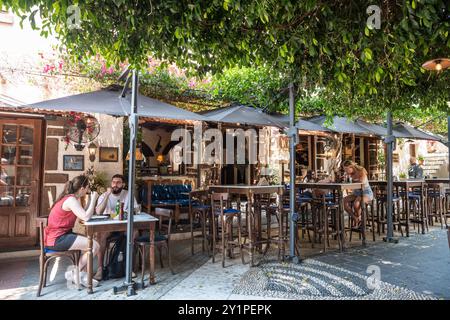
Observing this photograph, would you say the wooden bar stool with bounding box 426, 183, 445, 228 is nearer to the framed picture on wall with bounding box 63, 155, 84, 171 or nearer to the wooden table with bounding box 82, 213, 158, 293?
the wooden table with bounding box 82, 213, 158, 293

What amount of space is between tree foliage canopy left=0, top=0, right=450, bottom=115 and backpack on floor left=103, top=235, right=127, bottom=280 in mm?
2106

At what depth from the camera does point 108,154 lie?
6.23 metres

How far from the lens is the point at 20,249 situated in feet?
17.6

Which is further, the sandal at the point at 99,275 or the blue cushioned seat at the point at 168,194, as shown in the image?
the blue cushioned seat at the point at 168,194

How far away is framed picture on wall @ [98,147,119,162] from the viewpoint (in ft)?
20.2

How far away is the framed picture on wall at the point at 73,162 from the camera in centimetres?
Answer: 588

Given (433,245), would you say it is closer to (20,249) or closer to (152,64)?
(152,64)

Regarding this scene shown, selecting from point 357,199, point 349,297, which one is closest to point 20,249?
point 349,297

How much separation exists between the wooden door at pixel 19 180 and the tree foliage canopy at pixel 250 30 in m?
2.93

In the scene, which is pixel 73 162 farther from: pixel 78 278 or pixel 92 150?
pixel 78 278

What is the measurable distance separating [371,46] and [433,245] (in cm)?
418

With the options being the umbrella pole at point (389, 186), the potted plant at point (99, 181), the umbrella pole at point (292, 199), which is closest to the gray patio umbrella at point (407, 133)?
the umbrella pole at point (389, 186)

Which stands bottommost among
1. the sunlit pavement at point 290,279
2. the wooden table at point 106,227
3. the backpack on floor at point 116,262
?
the sunlit pavement at point 290,279

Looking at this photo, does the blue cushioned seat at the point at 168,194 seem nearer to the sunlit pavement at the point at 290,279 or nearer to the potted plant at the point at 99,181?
the potted plant at the point at 99,181
